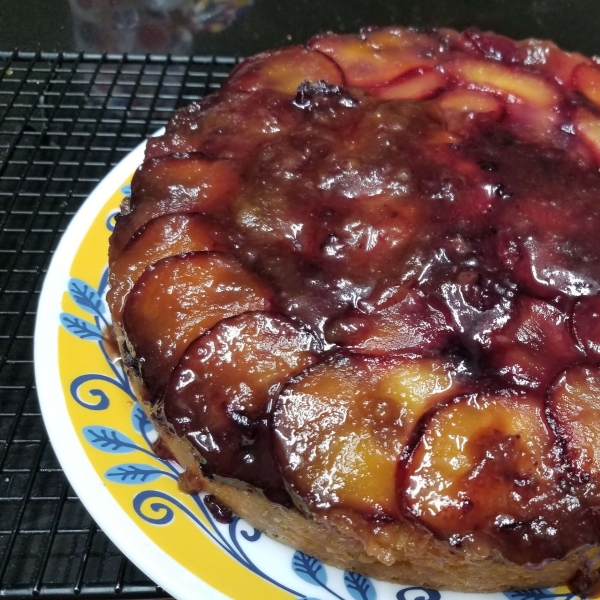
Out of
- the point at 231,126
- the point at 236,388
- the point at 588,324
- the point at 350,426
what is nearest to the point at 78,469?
the point at 236,388

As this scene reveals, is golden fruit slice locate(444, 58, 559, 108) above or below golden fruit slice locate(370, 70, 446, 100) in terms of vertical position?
above

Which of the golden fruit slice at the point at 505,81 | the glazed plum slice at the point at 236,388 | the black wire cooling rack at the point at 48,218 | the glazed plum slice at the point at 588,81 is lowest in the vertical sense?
the black wire cooling rack at the point at 48,218

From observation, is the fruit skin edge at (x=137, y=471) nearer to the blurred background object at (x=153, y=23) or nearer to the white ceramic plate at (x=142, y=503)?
the white ceramic plate at (x=142, y=503)

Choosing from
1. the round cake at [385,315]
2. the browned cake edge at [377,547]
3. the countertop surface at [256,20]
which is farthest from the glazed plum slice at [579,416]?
the countertop surface at [256,20]

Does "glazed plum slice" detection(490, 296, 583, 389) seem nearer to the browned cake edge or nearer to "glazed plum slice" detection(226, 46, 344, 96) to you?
the browned cake edge

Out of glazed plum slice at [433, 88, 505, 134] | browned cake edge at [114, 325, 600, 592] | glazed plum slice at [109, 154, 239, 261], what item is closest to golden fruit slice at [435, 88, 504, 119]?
glazed plum slice at [433, 88, 505, 134]

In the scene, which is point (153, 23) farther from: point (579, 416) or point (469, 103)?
point (579, 416)

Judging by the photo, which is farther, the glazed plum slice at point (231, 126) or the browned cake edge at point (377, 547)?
the glazed plum slice at point (231, 126)

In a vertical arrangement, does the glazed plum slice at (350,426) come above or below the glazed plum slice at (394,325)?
below

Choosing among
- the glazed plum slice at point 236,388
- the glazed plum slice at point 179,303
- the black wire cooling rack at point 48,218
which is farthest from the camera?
the black wire cooling rack at point 48,218
